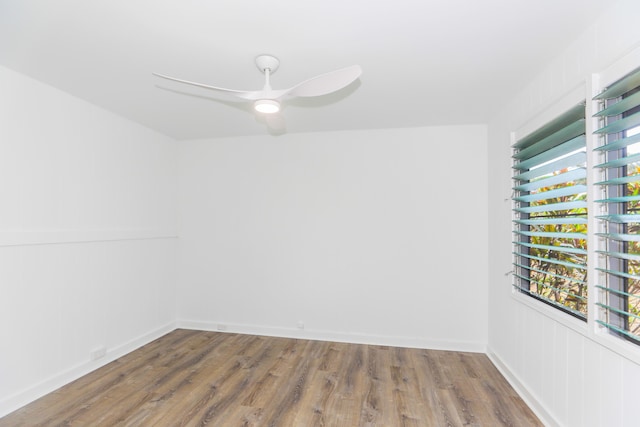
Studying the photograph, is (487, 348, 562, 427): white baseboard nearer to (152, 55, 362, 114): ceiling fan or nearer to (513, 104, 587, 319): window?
(513, 104, 587, 319): window

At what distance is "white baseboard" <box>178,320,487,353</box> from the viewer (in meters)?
3.47

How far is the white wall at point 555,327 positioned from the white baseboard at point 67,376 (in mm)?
3667

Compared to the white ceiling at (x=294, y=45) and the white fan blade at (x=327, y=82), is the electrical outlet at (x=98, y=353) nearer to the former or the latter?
the white ceiling at (x=294, y=45)

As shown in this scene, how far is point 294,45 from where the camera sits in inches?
76.9

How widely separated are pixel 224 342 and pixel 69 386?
1.41 meters

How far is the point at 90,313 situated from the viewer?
293cm

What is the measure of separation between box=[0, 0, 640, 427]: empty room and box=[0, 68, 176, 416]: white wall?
19 millimetres

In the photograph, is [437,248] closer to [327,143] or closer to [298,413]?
[327,143]

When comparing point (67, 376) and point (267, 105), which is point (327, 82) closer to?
point (267, 105)

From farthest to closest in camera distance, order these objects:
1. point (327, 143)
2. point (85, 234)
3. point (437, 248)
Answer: point (327, 143) < point (437, 248) < point (85, 234)

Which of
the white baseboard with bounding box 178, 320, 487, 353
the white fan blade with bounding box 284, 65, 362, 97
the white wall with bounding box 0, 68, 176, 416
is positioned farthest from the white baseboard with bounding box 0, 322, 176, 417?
the white fan blade with bounding box 284, 65, 362, 97

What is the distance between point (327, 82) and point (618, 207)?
5.45ft

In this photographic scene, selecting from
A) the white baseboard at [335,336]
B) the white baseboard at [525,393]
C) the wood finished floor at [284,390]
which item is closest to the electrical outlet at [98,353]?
the wood finished floor at [284,390]

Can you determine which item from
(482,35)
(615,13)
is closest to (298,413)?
(482,35)
